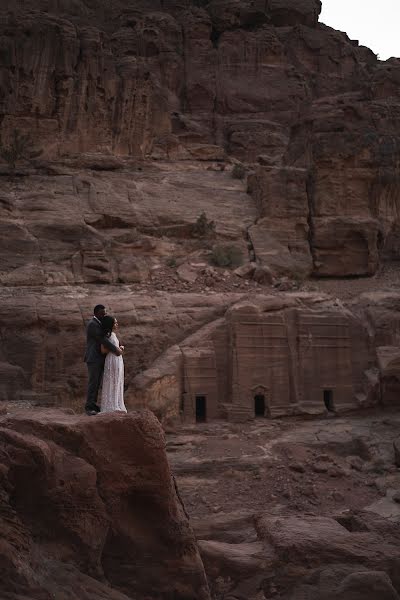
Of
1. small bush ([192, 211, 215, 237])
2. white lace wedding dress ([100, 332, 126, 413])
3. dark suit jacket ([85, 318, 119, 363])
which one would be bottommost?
white lace wedding dress ([100, 332, 126, 413])

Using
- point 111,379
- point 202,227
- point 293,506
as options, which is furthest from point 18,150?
point 111,379

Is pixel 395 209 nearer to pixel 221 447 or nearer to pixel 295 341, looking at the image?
pixel 295 341

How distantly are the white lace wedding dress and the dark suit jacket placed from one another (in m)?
0.13

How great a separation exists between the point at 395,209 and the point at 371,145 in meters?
2.87

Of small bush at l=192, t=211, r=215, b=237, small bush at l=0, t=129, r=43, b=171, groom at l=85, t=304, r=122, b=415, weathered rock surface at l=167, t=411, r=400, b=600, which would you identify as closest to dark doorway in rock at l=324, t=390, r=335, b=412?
weathered rock surface at l=167, t=411, r=400, b=600

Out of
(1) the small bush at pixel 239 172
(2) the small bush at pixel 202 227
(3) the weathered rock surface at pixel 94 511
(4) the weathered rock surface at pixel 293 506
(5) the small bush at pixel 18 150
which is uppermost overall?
(5) the small bush at pixel 18 150

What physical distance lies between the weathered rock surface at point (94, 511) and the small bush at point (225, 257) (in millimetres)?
15663

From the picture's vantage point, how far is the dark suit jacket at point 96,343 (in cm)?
1030

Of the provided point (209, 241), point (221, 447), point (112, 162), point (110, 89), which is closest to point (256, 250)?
point (209, 241)

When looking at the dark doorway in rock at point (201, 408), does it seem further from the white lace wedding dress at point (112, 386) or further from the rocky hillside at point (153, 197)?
the white lace wedding dress at point (112, 386)

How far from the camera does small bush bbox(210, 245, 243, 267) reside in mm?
24578

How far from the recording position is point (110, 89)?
115 ft

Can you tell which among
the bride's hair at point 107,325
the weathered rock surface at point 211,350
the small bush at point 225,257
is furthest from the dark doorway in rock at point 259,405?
the bride's hair at point 107,325

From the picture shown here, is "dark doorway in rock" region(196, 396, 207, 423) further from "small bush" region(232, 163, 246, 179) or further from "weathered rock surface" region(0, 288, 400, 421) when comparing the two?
"small bush" region(232, 163, 246, 179)
